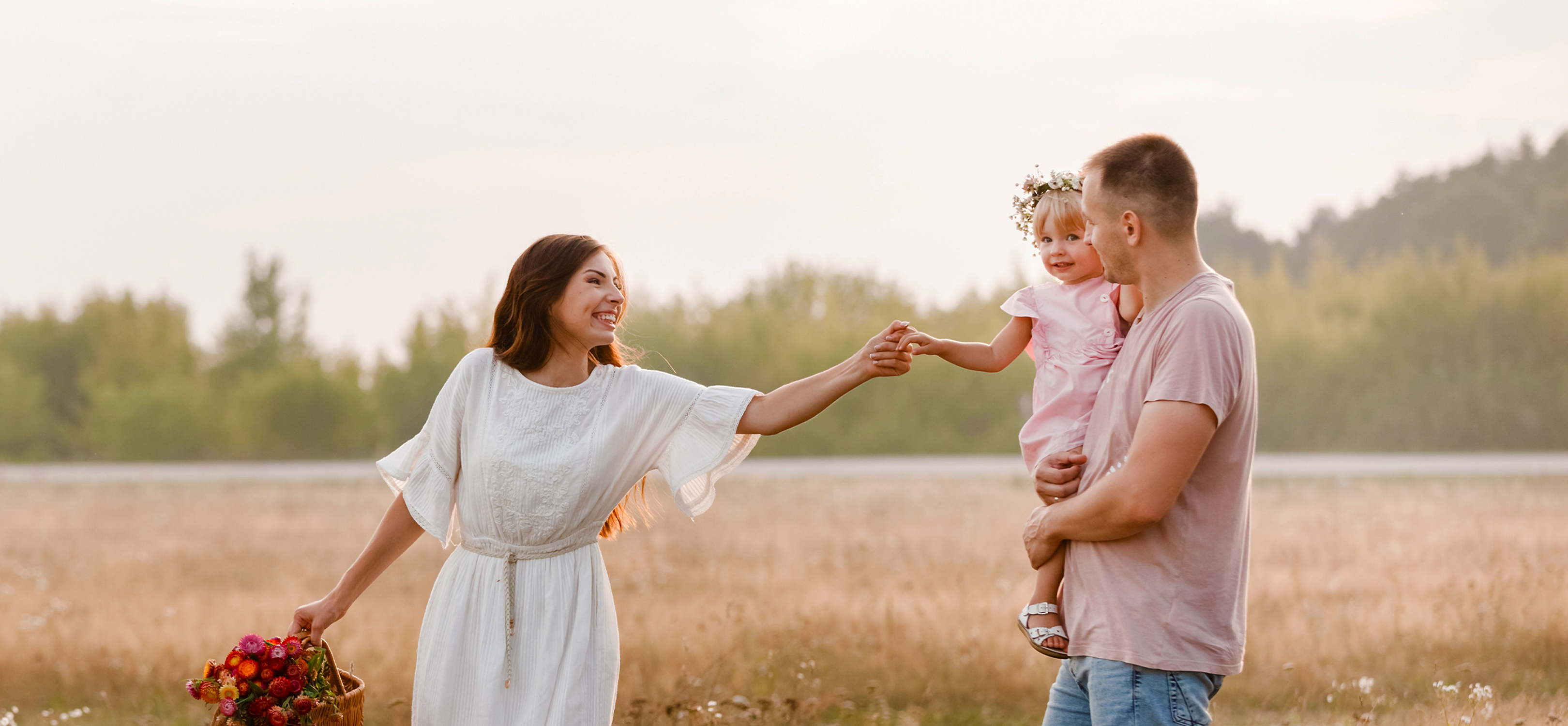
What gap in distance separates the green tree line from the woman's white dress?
25218mm

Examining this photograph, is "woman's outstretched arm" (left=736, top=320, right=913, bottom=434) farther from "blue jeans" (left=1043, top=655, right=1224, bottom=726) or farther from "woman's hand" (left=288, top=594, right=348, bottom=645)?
"woman's hand" (left=288, top=594, right=348, bottom=645)

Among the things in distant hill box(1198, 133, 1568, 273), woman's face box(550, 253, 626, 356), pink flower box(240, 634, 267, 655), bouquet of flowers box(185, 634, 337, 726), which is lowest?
bouquet of flowers box(185, 634, 337, 726)

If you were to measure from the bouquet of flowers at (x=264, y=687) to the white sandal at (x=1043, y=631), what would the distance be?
80.6 inches

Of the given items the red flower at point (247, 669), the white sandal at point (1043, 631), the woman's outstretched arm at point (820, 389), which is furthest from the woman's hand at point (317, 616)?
the white sandal at point (1043, 631)

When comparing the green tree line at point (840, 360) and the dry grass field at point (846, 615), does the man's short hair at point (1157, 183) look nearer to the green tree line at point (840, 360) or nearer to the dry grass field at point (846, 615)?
the dry grass field at point (846, 615)

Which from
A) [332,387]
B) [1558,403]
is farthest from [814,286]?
[1558,403]

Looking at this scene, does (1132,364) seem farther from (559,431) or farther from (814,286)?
(814,286)

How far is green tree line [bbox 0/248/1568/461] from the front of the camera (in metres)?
31.5

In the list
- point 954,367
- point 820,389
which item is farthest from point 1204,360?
point 954,367

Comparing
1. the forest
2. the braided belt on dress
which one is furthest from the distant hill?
the braided belt on dress

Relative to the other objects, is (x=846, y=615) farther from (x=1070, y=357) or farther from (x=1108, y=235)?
(x=1108, y=235)

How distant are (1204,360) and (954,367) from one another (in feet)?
102

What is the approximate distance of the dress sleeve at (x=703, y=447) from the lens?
12.0 feet

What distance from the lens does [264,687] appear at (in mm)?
3381
